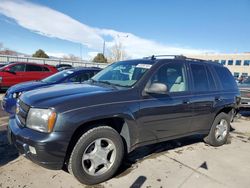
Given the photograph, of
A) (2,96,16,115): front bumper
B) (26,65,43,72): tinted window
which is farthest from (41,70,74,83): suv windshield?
(26,65,43,72): tinted window

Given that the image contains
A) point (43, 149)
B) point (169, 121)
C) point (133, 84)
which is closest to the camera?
point (43, 149)

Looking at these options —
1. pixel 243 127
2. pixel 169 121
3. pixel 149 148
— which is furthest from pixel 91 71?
pixel 243 127

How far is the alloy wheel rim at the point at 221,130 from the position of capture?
522cm

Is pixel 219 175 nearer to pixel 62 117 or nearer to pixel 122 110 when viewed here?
pixel 122 110

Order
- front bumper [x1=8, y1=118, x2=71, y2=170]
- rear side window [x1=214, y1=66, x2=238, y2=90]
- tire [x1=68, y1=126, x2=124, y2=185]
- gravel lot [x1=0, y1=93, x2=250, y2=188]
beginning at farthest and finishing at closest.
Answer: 1. rear side window [x1=214, y1=66, x2=238, y2=90]
2. gravel lot [x1=0, y1=93, x2=250, y2=188]
3. tire [x1=68, y1=126, x2=124, y2=185]
4. front bumper [x1=8, y1=118, x2=71, y2=170]

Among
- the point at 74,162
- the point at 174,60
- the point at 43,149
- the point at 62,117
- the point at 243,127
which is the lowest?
the point at 243,127

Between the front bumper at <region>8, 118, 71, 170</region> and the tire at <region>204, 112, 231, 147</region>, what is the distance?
3435mm

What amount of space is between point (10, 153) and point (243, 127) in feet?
21.8

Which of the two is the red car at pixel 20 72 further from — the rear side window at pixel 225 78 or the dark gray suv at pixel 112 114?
the rear side window at pixel 225 78

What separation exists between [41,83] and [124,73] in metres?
3.37

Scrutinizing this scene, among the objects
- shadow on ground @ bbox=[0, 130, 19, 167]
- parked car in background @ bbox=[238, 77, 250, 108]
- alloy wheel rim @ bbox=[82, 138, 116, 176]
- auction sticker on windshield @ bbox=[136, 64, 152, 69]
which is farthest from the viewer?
parked car in background @ bbox=[238, 77, 250, 108]

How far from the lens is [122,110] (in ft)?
10.9

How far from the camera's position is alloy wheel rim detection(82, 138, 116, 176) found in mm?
3207

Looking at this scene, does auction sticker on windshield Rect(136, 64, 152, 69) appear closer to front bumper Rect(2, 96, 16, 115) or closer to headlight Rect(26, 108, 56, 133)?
headlight Rect(26, 108, 56, 133)
